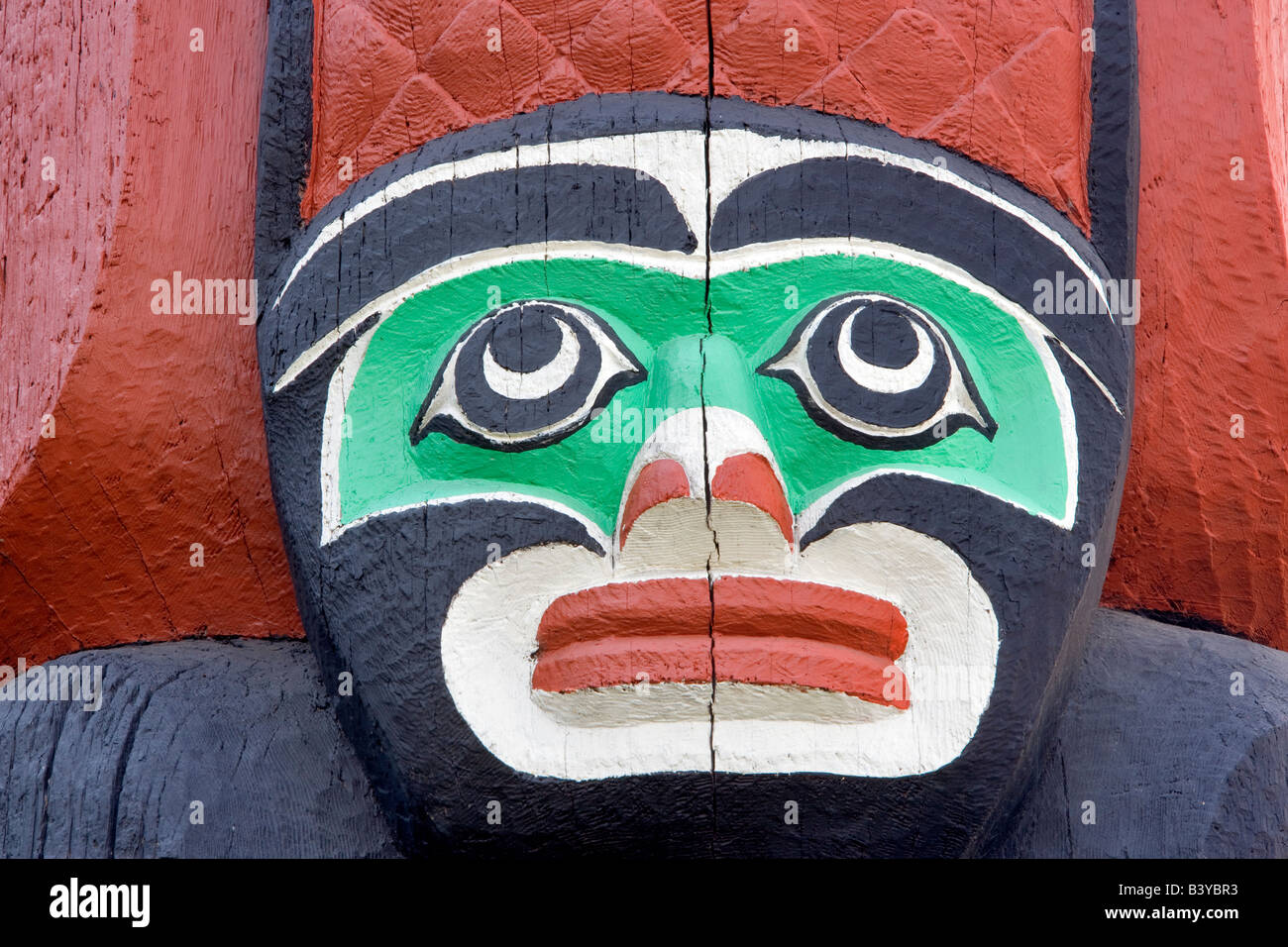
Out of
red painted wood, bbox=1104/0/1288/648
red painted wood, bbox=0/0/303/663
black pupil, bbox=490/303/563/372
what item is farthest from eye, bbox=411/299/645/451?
red painted wood, bbox=1104/0/1288/648

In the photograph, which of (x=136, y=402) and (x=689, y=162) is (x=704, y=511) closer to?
(x=689, y=162)

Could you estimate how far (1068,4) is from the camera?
8.43 ft

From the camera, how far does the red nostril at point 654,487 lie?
7.03ft

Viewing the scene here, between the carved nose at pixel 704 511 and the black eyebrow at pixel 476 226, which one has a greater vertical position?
the black eyebrow at pixel 476 226

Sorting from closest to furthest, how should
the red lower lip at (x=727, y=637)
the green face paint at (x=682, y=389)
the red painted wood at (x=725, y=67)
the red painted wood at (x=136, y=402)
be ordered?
1. the red lower lip at (x=727, y=637)
2. the green face paint at (x=682, y=389)
3. the red painted wood at (x=725, y=67)
4. the red painted wood at (x=136, y=402)

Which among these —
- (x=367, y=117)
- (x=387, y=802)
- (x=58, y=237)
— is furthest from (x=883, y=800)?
(x=58, y=237)

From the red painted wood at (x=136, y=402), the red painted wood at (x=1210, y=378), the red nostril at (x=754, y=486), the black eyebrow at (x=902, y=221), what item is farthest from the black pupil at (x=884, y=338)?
the red painted wood at (x=136, y=402)

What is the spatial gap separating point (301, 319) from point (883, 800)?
3.67 ft

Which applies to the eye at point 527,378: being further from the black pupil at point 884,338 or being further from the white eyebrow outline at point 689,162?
the black pupil at point 884,338

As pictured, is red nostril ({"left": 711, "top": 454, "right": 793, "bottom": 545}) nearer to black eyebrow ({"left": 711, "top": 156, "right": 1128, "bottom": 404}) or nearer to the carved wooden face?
the carved wooden face

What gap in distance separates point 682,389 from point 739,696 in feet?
1.47
